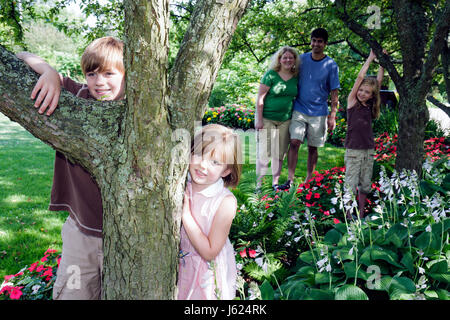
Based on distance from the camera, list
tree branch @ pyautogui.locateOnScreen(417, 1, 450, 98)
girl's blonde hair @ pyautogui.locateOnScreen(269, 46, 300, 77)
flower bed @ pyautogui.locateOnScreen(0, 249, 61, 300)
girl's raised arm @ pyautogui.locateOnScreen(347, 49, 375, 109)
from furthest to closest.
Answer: girl's blonde hair @ pyautogui.locateOnScreen(269, 46, 300, 77)
girl's raised arm @ pyautogui.locateOnScreen(347, 49, 375, 109)
tree branch @ pyautogui.locateOnScreen(417, 1, 450, 98)
flower bed @ pyautogui.locateOnScreen(0, 249, 61, 300)

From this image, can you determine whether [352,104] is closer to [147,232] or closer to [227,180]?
[227,180]

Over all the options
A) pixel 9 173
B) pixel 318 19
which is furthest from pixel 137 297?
pixel 9 173

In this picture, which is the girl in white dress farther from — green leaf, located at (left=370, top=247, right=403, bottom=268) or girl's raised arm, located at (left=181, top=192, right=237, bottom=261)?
green leaf, located at (left=370, top=247, right=403, bottom=268)

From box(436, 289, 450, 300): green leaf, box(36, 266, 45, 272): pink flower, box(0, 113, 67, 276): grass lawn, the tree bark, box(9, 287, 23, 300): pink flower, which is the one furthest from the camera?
the tree bark

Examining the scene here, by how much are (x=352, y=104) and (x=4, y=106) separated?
12.1ft

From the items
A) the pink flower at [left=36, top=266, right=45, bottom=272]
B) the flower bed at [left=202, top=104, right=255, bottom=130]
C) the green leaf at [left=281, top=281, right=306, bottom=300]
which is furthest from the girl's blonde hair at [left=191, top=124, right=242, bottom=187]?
the flower bed at [left=202, top=104, right=255, bottom=130]

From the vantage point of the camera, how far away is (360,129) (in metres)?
3.96

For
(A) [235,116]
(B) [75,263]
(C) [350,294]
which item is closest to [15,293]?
(B) [75,263]

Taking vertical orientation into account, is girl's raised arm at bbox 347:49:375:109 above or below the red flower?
above

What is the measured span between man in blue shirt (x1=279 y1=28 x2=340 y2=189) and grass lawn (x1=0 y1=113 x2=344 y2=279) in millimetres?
871

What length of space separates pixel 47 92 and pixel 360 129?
344 centimetres

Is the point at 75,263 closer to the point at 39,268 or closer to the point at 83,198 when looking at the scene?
the point at 83,198

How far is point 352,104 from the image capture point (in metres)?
4.09

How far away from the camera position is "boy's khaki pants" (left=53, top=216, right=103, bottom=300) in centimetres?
189
